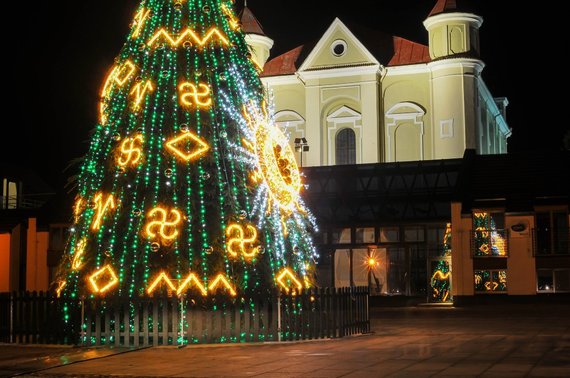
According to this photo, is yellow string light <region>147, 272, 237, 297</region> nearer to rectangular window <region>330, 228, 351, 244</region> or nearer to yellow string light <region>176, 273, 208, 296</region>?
yellow string light <region>176, 273, 208, 296</region>

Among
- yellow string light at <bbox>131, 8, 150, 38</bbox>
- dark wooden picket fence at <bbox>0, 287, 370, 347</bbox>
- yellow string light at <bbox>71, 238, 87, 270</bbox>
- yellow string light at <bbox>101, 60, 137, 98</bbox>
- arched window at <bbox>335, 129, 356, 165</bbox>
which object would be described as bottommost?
dark wooden picket fence at <bbox>0, 287, 370, 347</bbox>

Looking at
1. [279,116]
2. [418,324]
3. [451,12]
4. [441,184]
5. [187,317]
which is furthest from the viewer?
[279,116]

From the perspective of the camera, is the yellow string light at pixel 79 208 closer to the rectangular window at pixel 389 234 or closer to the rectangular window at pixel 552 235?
the rectangular window at pixel 552 235

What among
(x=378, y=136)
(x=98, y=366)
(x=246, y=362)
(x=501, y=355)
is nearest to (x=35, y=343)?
(x=98, y=366)

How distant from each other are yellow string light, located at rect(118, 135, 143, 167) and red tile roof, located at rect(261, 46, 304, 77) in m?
42.4

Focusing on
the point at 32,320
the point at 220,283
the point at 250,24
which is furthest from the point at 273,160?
the point at 250,24

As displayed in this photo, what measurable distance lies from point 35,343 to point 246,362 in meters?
6.29

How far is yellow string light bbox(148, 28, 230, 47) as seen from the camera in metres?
18.8

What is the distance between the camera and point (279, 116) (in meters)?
60.2

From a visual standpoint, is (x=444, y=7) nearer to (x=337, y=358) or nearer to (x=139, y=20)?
(x=139, y=20)

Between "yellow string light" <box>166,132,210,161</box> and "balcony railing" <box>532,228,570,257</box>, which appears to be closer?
"yellow string light" <box>166,132,210,161</box>

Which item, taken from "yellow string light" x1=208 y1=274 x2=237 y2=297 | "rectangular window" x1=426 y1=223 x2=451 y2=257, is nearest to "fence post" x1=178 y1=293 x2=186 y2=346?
"yellow string light" x1=208 y1=274 x2=237 y2=297

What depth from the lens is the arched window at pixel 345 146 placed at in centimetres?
5859

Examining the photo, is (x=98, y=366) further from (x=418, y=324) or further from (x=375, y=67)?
(x=375, y=67)
